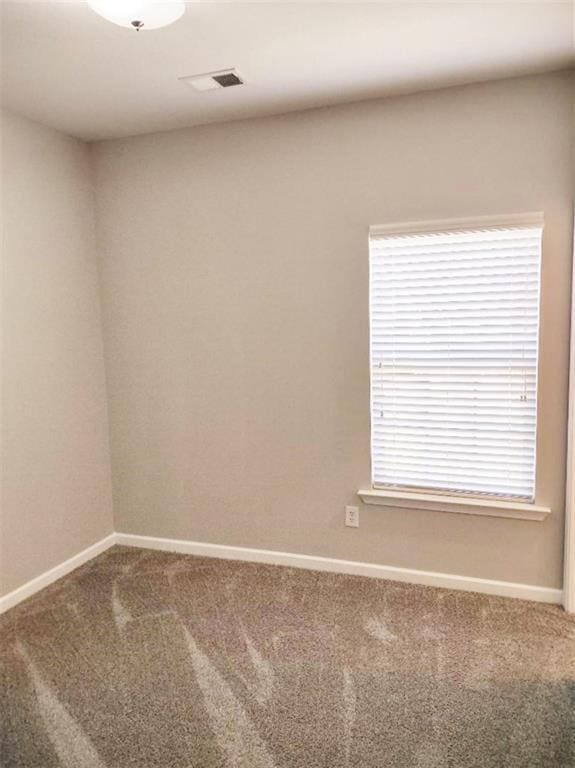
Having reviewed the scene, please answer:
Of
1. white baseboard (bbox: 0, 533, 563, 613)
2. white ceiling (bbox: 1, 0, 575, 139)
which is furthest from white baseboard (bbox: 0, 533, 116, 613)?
white ceiling (bbox: 1, 0, 575, 139)

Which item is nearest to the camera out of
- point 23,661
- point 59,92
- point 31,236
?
point 23,661

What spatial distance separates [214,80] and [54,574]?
281cm

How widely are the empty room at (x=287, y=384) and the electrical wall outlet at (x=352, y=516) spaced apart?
0.01 m

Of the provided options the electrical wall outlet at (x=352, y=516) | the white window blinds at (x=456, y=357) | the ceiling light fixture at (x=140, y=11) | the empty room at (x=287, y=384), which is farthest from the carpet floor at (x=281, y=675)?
the ceiling light fixture at (x=140, y=11)

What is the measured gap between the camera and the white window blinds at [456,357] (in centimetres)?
279

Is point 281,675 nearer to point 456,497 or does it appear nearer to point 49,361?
point 456,497

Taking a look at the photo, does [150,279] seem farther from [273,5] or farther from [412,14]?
[412,14]

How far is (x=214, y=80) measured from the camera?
104 inches

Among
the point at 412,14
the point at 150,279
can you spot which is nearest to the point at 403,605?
the point at 150,279

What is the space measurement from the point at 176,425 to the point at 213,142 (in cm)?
171

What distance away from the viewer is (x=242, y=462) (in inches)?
135

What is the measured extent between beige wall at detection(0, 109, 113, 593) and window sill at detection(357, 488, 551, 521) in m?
1.74

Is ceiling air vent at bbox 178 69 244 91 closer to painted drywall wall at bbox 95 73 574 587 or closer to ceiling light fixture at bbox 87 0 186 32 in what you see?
painted drywall wall at bbox 95 73 574 587

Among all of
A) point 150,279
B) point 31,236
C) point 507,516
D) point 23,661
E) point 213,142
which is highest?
point 213,142
